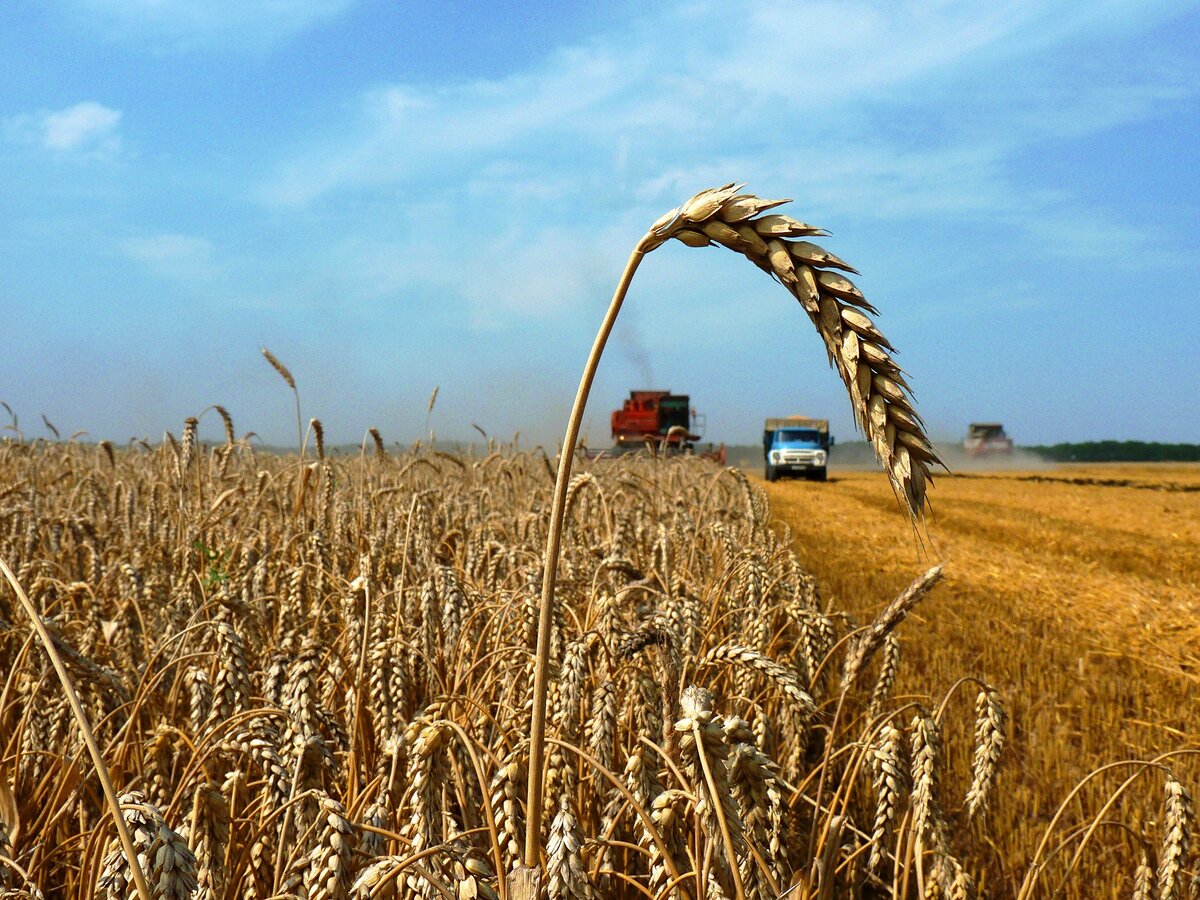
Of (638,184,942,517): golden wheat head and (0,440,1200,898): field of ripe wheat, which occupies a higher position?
(638,184,942,517): golden wheat head

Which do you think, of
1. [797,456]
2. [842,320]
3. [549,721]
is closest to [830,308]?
[842,320]

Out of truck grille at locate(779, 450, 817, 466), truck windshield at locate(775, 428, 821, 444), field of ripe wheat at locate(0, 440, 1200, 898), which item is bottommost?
field of ripe wheat at locate(0, 440, 1200, 898)

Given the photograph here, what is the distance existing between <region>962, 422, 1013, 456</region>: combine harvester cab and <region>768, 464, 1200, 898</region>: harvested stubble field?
37.7 meters

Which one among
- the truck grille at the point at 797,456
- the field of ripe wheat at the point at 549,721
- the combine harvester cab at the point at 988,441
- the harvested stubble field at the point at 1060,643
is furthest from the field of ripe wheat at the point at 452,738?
the combine harvester cab at the point at 988,441

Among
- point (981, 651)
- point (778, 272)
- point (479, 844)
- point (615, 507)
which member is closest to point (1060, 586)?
point (981, 651)

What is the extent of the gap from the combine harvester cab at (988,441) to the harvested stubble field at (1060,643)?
124ft

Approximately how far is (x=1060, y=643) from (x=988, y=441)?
48.5m

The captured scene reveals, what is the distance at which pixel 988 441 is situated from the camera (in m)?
51.2

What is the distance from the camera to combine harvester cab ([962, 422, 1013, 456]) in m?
50.9

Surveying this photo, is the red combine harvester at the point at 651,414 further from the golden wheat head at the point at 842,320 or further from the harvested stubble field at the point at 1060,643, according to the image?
the golden wheat head at the point at 842,320

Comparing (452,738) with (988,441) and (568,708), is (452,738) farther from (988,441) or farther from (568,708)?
(988,441)

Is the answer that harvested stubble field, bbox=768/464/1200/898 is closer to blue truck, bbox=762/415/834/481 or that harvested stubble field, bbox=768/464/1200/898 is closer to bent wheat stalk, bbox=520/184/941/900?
bent wheat stalk, bbox=520/184/941/900

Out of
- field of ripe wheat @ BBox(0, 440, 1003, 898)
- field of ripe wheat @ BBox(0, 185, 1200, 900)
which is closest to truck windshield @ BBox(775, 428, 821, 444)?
field of ripe wheat @ BBox(0, 185, 1200, 900)

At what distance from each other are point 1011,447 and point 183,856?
5575cm
